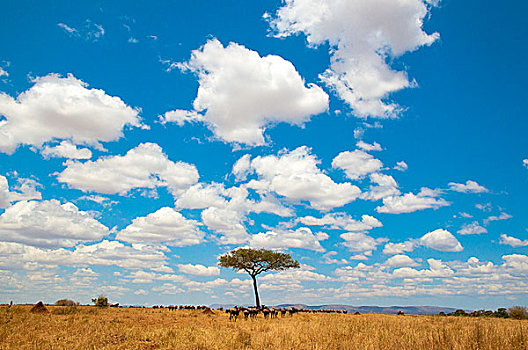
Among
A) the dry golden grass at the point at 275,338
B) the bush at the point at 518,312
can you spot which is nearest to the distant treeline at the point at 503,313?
the bush at the point at 518,312

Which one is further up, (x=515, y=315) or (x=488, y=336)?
(x=488, y=336)

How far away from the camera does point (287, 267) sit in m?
64.9

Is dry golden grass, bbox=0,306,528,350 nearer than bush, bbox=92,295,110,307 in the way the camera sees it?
Yes

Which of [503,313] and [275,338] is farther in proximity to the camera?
[503,313]

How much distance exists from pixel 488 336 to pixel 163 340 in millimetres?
14459

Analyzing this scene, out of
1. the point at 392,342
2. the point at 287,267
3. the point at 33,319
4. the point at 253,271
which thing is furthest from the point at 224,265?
the point at 392,342

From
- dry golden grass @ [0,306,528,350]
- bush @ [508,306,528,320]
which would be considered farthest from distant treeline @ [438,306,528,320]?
dry golden grass @ [0,306,528,350]

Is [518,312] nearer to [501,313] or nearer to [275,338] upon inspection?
[501,313]

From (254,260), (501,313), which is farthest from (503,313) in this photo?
(254,260)

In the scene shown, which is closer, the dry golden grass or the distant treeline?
the dry golden grass

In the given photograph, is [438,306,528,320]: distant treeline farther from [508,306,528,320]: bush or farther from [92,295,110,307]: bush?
[92,295,110,307]: bush

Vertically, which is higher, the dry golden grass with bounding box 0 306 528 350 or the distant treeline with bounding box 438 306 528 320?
the dry golden grass with bounding box 0 306 528 350

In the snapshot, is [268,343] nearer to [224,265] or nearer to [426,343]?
[426,343]

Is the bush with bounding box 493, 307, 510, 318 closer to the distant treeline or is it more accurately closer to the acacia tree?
the distant treeline
